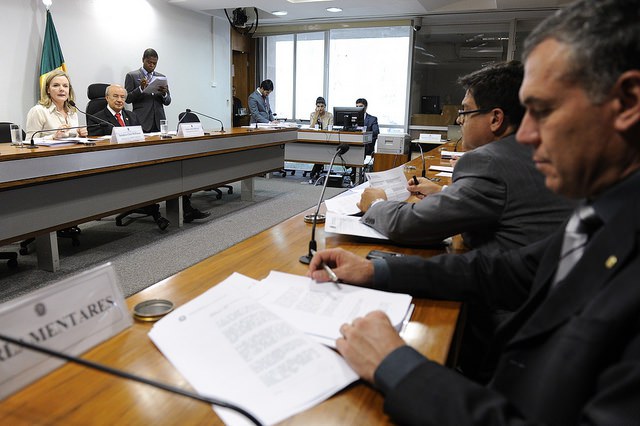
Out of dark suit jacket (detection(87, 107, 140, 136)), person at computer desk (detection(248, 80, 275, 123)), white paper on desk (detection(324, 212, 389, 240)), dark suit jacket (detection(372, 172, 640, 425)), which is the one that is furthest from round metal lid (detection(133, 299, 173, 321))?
person at computer desk (detection(248, 80, 275, 123))

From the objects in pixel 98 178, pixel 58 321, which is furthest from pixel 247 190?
pixel 58 321

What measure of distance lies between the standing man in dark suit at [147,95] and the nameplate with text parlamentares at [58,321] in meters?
4.63

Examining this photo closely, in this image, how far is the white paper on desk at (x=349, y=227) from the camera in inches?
57.8

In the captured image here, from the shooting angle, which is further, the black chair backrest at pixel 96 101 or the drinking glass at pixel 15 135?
the black chair backrest at pixel 96 101

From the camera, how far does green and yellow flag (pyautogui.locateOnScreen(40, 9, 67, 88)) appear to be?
486 cm

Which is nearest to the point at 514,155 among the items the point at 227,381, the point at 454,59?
the point at 227,381

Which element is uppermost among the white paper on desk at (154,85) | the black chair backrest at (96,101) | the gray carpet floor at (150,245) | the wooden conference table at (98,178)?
the white paper on desk at (154,85)

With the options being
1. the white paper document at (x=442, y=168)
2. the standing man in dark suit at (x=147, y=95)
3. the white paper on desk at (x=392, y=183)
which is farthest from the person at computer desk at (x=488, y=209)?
the standing man in dark suit at (x=147, y=95)

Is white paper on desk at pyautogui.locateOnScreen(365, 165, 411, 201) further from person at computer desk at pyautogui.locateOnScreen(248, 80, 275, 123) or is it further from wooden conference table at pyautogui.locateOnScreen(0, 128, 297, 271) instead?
person at computer desk at pyautogui.locateOnScreen(248, 80, 275, 123)

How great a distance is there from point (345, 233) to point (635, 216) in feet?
3.17

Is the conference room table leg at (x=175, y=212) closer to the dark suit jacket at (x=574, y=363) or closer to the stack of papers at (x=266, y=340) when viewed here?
the stack of papers at (x=266, y=340)

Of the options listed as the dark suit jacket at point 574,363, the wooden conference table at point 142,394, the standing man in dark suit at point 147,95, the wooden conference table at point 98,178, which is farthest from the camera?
the standing man in dark suit at point 147,95

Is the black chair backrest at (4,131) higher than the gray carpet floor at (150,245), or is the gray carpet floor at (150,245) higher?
the black chair backrest at (4,131)

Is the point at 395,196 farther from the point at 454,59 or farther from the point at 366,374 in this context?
the point at 454,59
